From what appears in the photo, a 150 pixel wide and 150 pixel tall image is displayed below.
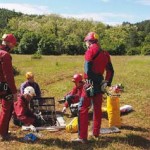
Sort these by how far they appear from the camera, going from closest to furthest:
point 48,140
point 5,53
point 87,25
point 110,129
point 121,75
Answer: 1. point 5,53
2. point 48,140
3. point 110,129
4. point 121,75
5. point 87,25

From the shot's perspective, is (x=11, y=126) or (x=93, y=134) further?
→ (x=11, y=126)

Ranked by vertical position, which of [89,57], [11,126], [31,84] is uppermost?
[89,57]

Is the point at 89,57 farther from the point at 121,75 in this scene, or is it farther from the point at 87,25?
the point at 87,25

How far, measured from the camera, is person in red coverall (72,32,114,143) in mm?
8247

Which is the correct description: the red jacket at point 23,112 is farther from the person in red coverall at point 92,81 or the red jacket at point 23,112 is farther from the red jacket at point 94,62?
the red jacket at point 94,62

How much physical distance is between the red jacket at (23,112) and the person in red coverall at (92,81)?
1767 millimetres

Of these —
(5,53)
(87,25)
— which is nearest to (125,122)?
(5,53)

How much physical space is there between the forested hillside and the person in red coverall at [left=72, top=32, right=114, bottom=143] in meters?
40.8

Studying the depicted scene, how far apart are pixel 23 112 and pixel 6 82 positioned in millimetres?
1758

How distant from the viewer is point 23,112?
32.4ft

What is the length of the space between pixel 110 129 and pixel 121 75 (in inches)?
464

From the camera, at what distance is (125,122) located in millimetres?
10414

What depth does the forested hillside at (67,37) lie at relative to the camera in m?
51.8

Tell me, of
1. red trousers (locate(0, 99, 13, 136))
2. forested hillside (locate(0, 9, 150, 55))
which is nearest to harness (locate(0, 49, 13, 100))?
red trousers (locate(0, 99, 13, 136))
